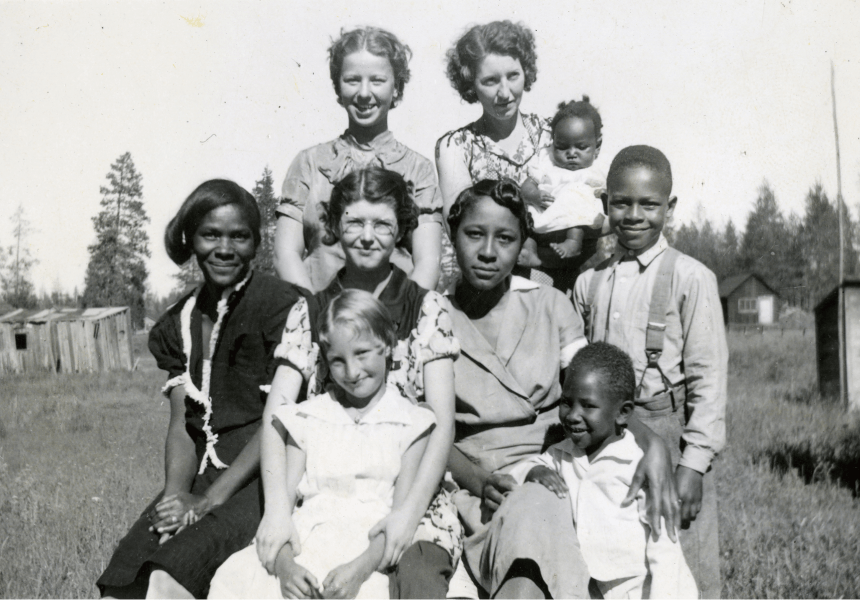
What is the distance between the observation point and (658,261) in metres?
3.32

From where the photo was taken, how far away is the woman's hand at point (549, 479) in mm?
2818

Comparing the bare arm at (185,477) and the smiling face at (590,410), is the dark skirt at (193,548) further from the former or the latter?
the smiling face at (590,410)

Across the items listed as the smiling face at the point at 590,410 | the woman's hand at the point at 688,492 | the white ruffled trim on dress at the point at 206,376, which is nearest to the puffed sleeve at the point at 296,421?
the white ruffled trim on dress at the point at 206,376

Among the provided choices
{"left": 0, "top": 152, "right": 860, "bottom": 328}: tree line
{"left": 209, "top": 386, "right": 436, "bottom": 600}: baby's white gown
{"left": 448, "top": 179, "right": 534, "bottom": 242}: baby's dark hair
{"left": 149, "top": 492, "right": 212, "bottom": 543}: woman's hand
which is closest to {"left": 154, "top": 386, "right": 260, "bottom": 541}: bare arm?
{"left": 149, "top": 492, "right": 212, "bottom": 543}: woman's hand

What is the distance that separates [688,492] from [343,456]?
4.72 ft

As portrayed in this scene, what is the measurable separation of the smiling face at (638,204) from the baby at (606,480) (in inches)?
24.4

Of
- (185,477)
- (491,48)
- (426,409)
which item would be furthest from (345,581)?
(491,48)

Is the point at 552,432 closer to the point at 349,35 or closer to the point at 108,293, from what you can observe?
the point at 349,35

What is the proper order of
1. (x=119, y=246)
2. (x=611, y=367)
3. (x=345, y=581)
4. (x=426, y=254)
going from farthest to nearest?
(x=119, y=246) < (x=426, y=254) < (x=611, y=367) < (x=345, y=581)

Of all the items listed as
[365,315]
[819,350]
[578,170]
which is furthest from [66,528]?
[819,350]

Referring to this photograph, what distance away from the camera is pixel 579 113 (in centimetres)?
441

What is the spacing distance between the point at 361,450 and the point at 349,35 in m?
2.39

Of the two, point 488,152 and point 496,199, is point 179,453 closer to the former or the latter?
point 496,199

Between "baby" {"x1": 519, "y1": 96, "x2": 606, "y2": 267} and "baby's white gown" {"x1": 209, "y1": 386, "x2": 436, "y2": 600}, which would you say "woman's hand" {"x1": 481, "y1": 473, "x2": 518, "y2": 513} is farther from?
"baby" {"x1": 519, "y1": 96, "x2": 606, "y2": 267}
